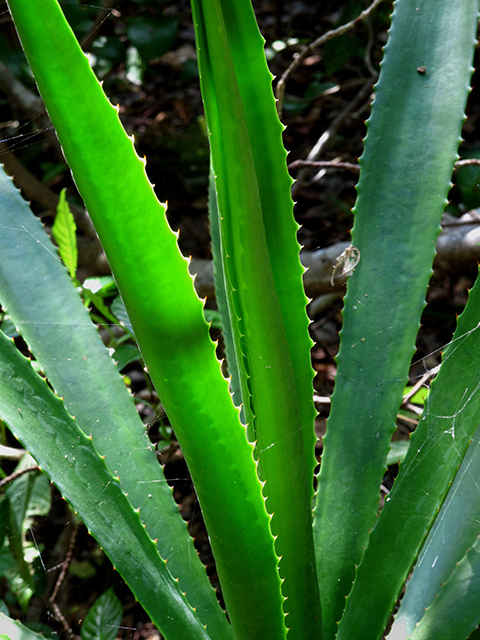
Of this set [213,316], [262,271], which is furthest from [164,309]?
[213,316]

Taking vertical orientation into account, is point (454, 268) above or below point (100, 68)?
below

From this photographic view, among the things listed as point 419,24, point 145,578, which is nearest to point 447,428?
point 145,578

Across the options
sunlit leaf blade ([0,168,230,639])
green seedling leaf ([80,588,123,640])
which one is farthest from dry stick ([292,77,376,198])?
green seedling leaf ([80,588,123,640])

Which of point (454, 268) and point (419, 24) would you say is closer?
point (419, 24)

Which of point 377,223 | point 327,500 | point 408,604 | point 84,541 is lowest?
point 84,541

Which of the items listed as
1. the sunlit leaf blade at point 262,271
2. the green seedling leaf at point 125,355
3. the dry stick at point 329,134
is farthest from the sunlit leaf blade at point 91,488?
the dry stick at point 329,134

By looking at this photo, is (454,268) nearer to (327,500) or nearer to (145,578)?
(327,500)

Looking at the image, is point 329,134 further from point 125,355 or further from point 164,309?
point 164,309
